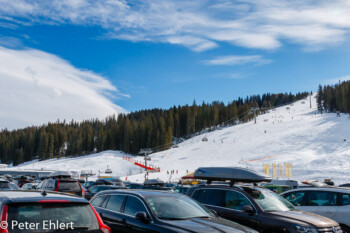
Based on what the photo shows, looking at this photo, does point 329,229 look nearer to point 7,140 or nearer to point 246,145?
point 246,145

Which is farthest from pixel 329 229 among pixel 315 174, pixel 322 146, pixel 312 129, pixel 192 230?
pixel 312 129

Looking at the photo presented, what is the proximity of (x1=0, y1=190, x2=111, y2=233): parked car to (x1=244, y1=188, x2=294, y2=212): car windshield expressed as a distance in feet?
16.0

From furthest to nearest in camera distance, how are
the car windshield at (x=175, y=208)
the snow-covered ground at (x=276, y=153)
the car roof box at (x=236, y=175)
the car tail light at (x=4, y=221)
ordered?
the snow-covered ground at (x=276, y=153), the car roof box at (x=236, y=175), the car windshield at (x=175, y=208), the car tail light at (x=4, y=221)

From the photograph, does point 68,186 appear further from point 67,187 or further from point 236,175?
point 236,175

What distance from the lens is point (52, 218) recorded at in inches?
193

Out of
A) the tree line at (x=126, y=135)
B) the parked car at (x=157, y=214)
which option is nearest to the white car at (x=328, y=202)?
the parked car at (x=157, y=214)

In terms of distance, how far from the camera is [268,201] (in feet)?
30.4

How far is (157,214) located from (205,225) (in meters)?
0.99

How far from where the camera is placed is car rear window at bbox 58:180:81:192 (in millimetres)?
16016

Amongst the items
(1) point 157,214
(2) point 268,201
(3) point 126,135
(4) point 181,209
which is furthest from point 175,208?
(3) point 126,135

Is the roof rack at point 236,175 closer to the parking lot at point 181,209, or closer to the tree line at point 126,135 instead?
the parking lot at point 181,209

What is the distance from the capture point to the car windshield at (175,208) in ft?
22.6

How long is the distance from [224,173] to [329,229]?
10.3ft

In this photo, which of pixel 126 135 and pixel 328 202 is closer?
pixel 328 202
